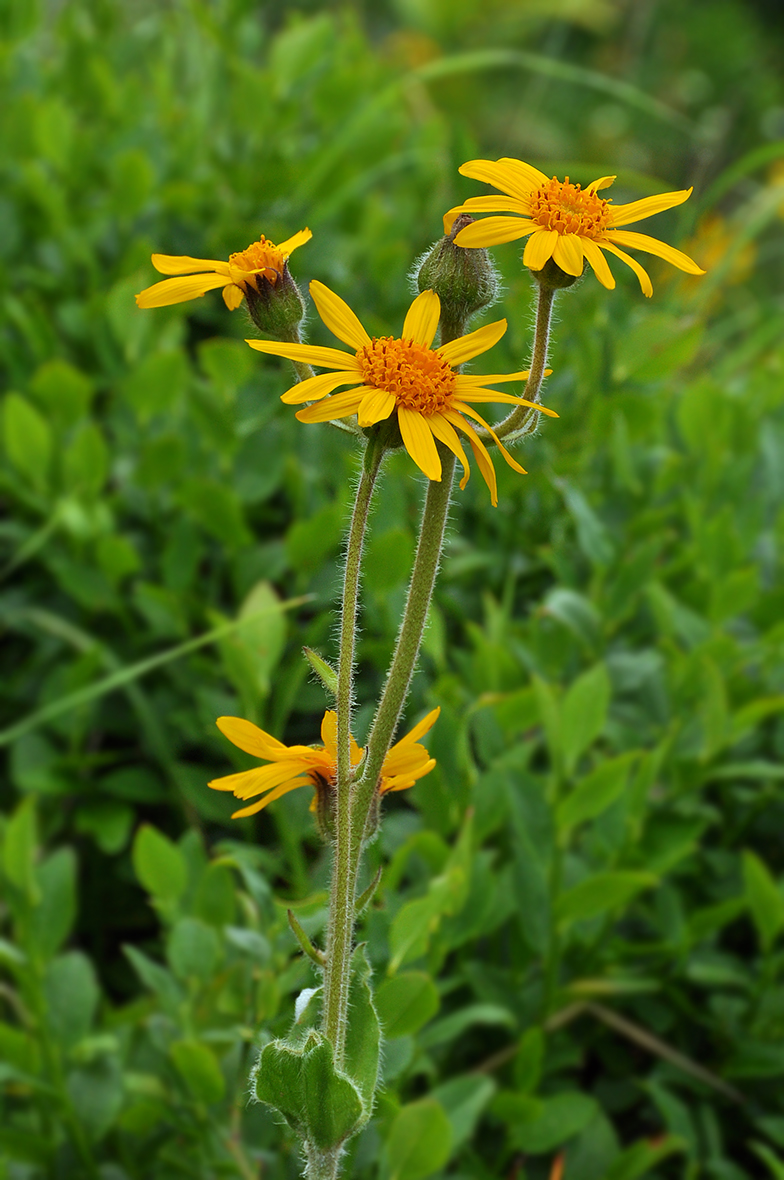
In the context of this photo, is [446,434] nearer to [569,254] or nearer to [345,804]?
[569,254]

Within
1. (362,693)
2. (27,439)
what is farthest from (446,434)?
(27,439)

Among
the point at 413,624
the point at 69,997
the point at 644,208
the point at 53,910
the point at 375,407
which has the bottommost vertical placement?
the point at 69,997

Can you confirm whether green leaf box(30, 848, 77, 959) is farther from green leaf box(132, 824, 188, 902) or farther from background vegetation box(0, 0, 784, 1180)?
green leaf box(132, 824, 188, 902)

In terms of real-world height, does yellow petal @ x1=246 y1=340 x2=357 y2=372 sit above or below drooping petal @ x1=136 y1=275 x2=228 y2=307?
below

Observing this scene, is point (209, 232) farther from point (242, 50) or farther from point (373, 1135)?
point (373, 1135)

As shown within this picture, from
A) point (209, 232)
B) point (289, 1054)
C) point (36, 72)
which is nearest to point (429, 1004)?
point (289, 1054)

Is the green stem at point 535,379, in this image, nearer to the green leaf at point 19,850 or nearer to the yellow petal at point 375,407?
the yellow petal at point 375,407

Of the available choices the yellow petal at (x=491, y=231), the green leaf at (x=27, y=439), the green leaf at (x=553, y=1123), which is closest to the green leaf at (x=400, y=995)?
the green leaf at (x=553, y=1123)

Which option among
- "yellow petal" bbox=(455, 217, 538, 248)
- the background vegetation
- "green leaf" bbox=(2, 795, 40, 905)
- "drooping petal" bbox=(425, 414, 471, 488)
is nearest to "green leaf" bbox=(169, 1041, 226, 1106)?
the background vegetation
